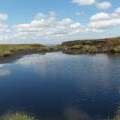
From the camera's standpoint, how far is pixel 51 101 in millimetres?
39750

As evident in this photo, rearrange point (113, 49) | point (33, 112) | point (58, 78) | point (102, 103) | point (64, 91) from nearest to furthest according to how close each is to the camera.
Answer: point (33, 112)
point (102, 103)
point (64, 91)
point (58, 78)
point (113, 49)

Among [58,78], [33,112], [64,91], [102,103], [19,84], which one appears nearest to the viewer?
[33,112]

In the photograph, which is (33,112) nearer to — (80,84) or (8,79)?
(80,84)

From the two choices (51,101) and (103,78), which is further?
(103,78)

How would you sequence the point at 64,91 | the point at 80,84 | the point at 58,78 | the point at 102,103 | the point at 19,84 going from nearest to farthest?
the point at 102,103
the point at 64,91
the point at 80,84
the point at 19,84
the point at 58,78

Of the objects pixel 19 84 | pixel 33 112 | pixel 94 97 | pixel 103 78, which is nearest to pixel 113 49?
pixel 103 78

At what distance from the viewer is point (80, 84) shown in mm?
49906

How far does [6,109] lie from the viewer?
36531 millimetres

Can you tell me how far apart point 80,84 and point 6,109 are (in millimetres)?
17405

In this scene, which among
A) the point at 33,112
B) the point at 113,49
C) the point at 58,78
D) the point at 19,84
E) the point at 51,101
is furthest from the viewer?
the point at 113,49

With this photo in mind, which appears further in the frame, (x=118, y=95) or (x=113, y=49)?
(x=113, y=49)

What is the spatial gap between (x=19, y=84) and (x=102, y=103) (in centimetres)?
2094

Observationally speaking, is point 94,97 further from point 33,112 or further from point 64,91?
point 33,112

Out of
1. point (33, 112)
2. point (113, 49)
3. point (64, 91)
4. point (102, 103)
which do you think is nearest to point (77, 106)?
point (102, 103)
